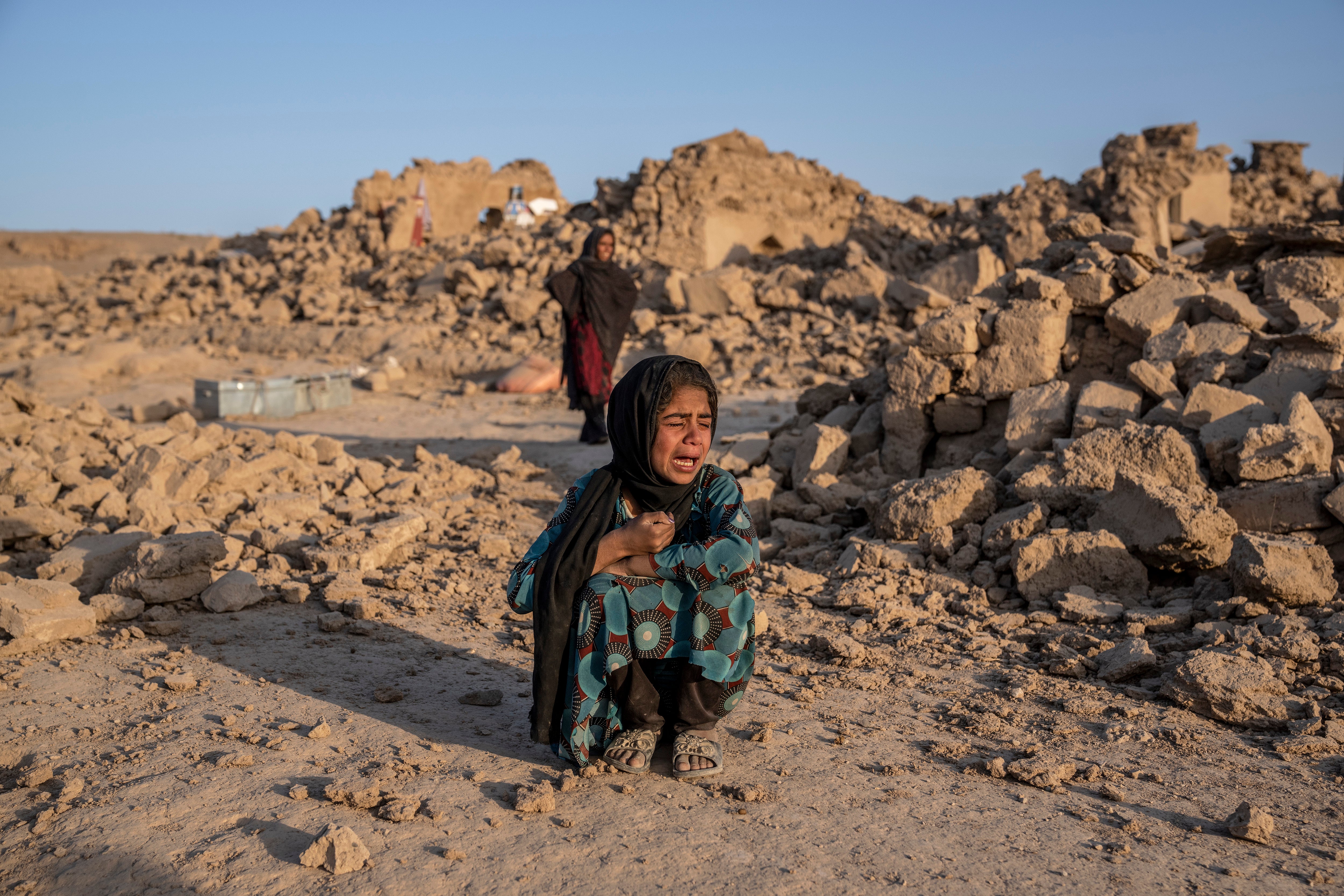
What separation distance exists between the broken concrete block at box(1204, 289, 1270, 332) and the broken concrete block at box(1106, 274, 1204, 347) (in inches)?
5.0

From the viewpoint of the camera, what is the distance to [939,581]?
12.8 ft

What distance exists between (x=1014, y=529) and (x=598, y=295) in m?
4.11

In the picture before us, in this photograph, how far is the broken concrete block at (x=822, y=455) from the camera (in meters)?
5.20

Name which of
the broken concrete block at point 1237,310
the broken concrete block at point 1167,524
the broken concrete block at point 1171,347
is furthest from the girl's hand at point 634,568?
the broken concrete block at point 1237,310

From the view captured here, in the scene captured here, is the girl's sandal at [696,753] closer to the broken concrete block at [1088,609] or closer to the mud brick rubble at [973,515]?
the mud brick rubble at [973,515]

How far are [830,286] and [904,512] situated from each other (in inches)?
344

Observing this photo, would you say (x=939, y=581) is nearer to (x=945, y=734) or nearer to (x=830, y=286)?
(x=945, y=734)

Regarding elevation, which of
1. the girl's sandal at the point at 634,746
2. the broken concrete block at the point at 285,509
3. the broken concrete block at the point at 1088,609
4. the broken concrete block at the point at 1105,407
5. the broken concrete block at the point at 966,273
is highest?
the broken concrete block at the point at 966,273

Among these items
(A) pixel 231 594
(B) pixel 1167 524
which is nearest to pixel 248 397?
(A) pixel 231 594

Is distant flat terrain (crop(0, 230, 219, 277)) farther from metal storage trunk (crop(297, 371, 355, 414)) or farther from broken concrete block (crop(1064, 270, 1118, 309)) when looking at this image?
broken concrete block (crop(1064, 270, 1118, 309))

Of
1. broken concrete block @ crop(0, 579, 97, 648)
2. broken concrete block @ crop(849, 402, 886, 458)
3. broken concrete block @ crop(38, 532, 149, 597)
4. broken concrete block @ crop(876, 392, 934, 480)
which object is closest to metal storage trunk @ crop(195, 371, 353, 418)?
broken concrete block @ crop(38, 532, 149, 597)

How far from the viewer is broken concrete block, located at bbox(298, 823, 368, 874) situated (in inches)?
72.7

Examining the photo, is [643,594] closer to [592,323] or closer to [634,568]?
[634,568]

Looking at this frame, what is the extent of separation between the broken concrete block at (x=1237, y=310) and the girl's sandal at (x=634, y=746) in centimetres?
405
